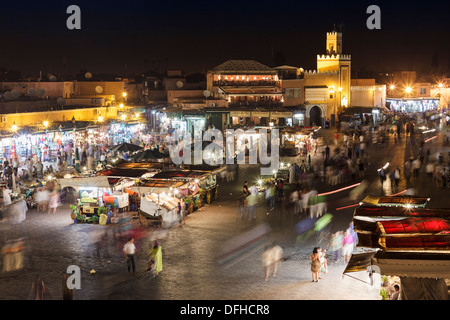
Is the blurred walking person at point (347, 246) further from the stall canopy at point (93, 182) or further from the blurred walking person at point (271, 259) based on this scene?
the stall canopy at point (93, 182)

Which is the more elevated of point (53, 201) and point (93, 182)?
point (93, 182)

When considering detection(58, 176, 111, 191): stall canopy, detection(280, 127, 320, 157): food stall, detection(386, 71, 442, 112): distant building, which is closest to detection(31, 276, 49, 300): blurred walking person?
detection(58, 176, 111, 191): stall canopy

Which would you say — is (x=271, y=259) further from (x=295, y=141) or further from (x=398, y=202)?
(x=295, y=141)

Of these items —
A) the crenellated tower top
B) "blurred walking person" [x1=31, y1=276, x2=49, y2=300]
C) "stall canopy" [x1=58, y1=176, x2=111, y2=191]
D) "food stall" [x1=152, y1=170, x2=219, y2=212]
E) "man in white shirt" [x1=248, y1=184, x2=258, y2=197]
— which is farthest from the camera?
the crenellated tower top

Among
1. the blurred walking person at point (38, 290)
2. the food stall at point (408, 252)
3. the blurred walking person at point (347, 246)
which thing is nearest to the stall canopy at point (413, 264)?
the food stall at point (408, 252)

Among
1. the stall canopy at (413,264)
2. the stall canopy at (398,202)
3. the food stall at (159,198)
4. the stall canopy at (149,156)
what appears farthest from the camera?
the stall canopy at (149,156)

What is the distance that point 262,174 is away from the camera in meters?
23.4

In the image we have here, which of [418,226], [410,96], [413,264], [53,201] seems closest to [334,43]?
[410,96]

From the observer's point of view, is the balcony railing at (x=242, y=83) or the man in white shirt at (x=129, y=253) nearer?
the man in white shirt at (x=129, y=253)

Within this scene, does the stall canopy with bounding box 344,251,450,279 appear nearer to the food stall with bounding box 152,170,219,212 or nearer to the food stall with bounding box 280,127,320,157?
the food stall with bounding box 152,170,219,212

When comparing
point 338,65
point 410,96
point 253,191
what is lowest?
point 253,191

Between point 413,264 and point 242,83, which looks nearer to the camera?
point 413,264

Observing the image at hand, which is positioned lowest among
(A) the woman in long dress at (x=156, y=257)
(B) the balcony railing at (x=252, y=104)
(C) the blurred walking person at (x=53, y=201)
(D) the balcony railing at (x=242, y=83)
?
(A) the woman in long dress at (x=156, y=257)
